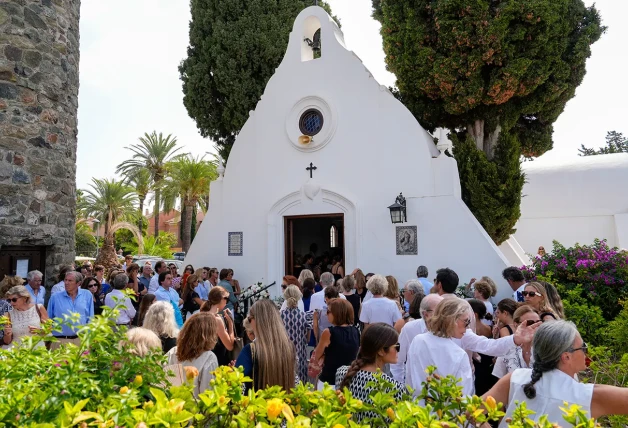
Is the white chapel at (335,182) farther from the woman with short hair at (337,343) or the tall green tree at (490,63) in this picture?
the woman with short hair at (337,343)

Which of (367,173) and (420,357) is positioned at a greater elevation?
(367,173)

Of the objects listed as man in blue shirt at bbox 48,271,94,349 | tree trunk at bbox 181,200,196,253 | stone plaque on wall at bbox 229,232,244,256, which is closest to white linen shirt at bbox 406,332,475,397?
man in blue shirt at bbox 48,271,94,349

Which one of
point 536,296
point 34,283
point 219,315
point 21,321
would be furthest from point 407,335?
point 34,283

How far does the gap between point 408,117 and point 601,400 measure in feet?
31.9

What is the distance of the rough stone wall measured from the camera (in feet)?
27.7

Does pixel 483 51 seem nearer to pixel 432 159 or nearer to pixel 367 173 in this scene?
pixel 432 159

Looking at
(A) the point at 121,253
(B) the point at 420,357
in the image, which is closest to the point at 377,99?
(B) the point at 420,357

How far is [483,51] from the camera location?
11133 mm

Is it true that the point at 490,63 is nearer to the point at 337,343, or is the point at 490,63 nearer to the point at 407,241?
the point at 407,241

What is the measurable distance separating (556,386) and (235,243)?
11.4 meters

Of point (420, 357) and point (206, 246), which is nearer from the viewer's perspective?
point (420, 357)

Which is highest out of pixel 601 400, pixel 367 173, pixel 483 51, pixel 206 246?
pixel 483 51

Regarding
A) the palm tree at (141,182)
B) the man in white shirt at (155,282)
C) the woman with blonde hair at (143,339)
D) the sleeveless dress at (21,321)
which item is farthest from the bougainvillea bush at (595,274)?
the palm tree at (141,182)

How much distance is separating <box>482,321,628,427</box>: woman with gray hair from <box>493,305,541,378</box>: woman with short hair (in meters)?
1.02
